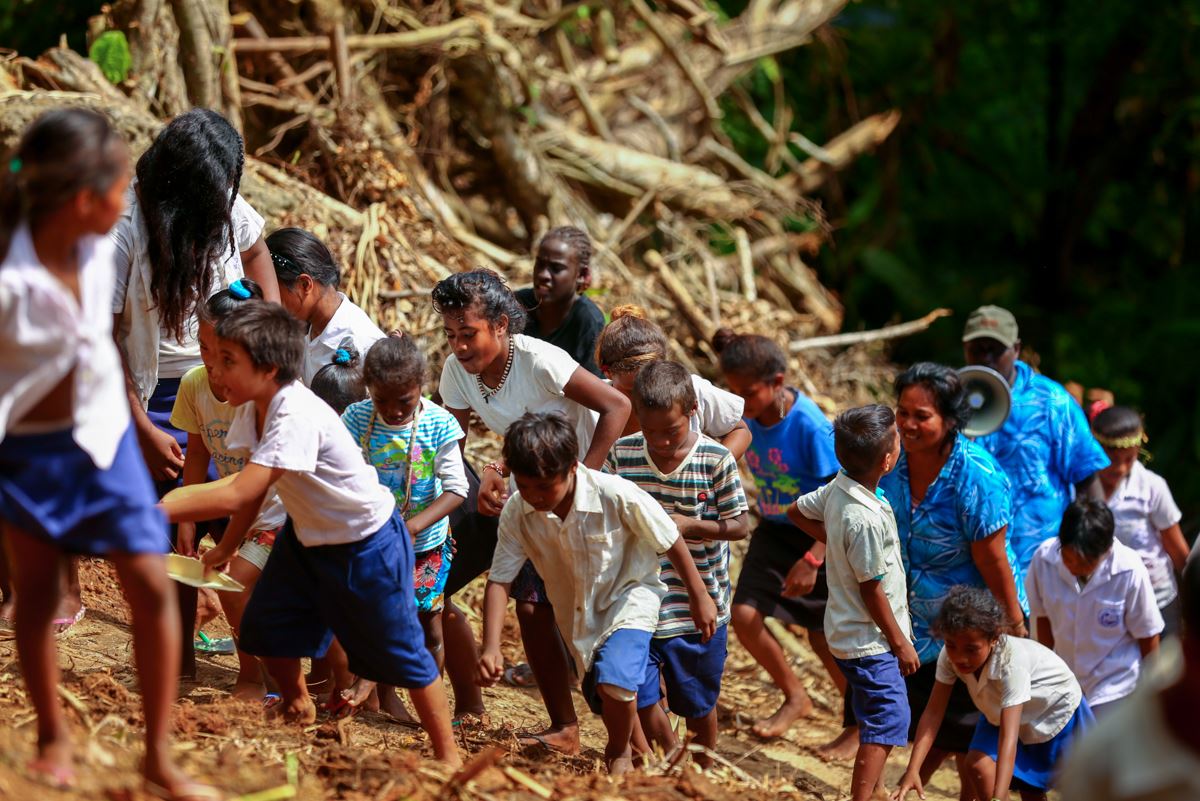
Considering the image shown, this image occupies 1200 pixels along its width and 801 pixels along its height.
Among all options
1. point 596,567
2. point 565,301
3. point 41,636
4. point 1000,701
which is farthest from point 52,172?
point 1000,701

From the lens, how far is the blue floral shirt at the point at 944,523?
509 cm

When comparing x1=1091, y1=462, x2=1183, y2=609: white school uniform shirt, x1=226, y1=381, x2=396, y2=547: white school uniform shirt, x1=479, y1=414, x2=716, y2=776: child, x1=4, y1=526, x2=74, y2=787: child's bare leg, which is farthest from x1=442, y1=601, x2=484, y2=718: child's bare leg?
x1=1091, y1=462, x2=1183, y2=609: white school uniform shirt

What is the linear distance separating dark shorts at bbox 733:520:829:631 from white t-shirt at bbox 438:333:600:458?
1.40m

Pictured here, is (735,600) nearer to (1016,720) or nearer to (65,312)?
(1016,720)

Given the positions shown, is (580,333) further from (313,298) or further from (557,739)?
(557,739)

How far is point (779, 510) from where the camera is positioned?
598cm

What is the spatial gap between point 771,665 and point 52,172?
4273mm

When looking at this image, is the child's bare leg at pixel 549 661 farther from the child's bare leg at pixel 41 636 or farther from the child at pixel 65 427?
the child's bare leg at pixel 41 636

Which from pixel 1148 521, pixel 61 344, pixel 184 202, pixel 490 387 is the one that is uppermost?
pixel 184 202

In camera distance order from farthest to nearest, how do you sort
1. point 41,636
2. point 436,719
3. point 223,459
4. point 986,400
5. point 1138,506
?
point 1138,506 < point 986,400 < point 223,459 < point 436,719 < point 41,636

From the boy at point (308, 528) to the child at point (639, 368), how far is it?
1404 millimetres

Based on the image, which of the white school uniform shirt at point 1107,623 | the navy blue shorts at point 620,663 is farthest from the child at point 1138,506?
the navy blue shorts at point 620,663

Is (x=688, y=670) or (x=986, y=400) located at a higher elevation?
(x=986, y=400)

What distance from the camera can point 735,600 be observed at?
6.19m
